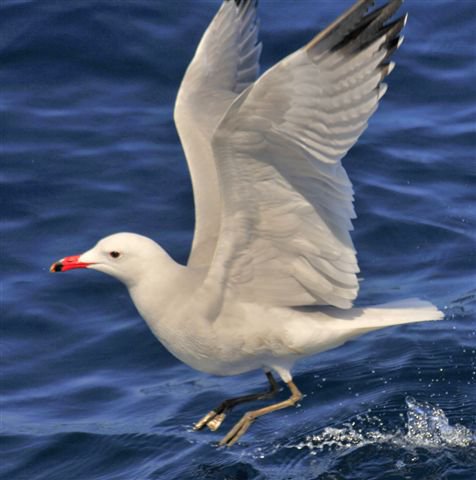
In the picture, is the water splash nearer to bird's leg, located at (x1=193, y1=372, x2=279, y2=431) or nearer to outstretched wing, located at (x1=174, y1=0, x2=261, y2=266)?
bird's leg, located at (x1=193, y1=372, x2=279, y2=431)

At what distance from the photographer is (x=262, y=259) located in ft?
21.3

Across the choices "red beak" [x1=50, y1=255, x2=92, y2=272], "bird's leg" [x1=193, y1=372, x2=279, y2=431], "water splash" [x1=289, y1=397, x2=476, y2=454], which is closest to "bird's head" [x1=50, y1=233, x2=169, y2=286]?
"red beak" [x1=50, y1=255, x2=92, y2=272]

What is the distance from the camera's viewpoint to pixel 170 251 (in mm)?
9594

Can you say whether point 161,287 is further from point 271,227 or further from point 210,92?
point 210,92

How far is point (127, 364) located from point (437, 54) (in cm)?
459

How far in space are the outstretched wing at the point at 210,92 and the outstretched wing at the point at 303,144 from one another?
0.62 m

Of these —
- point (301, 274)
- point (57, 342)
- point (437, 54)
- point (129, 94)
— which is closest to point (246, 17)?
point (301, 274)

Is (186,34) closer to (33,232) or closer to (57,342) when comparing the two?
(33,232)

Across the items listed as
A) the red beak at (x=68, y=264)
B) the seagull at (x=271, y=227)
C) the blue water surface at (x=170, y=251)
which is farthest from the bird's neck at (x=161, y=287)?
the blue water surface at (x=170, y=251)

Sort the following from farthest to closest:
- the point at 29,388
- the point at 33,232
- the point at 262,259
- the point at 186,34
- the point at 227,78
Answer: the point at 186,34
the point at 33,232
the point at 29,388
the point at 227,78
the point at 262,259

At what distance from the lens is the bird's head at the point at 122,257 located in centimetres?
663

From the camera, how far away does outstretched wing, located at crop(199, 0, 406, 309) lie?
18.9 ft

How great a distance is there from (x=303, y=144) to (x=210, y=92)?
1.85 metres

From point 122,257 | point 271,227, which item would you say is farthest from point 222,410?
point 271,227
